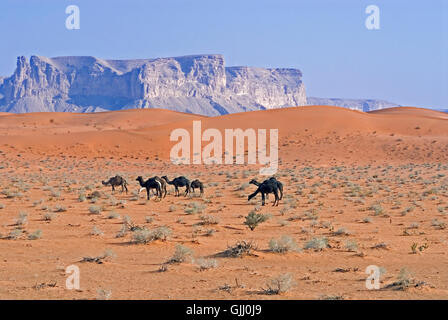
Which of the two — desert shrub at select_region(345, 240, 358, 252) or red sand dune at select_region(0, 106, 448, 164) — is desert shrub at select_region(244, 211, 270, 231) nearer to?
desert shrub at select_region(345, 240, 358, 252)

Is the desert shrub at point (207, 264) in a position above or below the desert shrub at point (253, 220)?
below

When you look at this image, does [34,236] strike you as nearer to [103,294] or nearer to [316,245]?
[103,294]

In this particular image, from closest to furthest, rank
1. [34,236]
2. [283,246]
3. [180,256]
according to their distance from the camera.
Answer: [180,256] < [283,246] < [34,236]

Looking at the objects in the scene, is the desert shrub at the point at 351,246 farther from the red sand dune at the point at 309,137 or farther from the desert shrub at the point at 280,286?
the red sand dune at the point at 309,137

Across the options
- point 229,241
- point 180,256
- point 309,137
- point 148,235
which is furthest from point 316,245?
point 309,137

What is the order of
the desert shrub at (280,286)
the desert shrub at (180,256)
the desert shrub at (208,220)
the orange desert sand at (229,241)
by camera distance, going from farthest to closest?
the desert shrub at (208,220), the desert shrub at (180,256), the orange desert sand at (229,241), the desert shrub at (280,286)

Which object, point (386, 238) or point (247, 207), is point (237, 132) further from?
point (386, 238)

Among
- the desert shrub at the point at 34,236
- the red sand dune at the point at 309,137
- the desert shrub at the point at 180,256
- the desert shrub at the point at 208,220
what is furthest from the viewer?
the red sand dune at the point at 309,137

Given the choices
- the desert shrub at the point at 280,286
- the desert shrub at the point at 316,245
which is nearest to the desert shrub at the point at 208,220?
the desert shrub at the point at 316,245

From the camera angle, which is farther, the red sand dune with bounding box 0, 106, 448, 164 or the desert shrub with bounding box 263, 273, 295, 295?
the red sand dune with bounding box 0, 106, 448, 164

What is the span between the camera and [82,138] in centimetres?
6931

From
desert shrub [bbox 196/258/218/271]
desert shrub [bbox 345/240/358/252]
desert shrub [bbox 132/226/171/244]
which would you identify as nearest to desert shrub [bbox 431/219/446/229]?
desert shrub [bbox 345/240/358/252]
